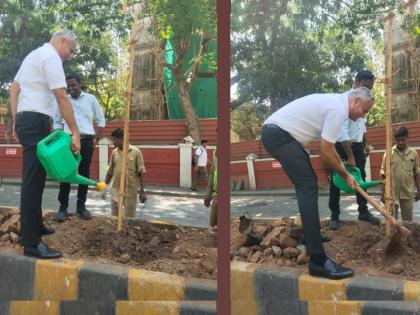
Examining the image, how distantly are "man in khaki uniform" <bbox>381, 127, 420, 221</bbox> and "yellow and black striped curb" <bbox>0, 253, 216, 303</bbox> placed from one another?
1102 millimetres

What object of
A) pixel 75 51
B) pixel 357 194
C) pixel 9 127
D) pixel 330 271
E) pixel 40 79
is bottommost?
pixel 330 271

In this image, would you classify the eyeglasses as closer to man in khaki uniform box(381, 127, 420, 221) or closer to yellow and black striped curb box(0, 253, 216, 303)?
yellow and black striped curb box(0, 253, 216, 303)

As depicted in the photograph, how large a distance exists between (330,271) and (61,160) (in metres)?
1.43

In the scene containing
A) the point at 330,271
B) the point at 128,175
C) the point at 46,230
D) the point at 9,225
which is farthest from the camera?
the point at 9,225

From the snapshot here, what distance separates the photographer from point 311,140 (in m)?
2.30

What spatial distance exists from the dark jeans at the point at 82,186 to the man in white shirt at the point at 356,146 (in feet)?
4.31

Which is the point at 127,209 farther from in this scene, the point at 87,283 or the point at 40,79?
the point at 40,79

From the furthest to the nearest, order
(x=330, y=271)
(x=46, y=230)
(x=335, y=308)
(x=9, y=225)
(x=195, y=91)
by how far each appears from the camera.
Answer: (x=9, y=225), (x=46, y=230), (x=330, y=271), (x=335, y=308), (x=195, y=91)

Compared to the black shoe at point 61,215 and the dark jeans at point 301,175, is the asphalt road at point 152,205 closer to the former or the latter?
the black shoe at point 61,215

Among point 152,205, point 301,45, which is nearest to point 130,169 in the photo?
point 152,205

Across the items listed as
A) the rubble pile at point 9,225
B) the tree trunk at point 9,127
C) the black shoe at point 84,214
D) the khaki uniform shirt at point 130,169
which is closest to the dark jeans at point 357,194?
the khaki uniform shirt at point 130,169

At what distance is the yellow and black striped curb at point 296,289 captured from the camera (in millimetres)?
1979

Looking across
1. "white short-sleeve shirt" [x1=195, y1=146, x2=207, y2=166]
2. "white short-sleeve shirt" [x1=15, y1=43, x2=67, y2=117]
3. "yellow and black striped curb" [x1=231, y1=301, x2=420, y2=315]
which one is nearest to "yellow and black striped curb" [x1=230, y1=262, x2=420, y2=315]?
"yellow and black striped curb" [x1=231, y1=301, x2=420, y2=315]

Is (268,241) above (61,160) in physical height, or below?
below
